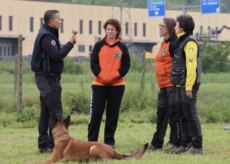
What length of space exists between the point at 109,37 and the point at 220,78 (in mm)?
7278

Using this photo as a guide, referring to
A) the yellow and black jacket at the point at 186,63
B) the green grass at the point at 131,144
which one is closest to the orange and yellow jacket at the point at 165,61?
the yellow and black jacket at the point at 186,63

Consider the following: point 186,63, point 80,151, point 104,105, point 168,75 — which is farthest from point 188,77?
point 80,151

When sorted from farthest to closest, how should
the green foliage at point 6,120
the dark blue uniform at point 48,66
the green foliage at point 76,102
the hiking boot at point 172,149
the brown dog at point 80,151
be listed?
the green foliage at point 76,102
the green foliage at point 6,120
the hiking boot at point 172,149
the dark blue uniform at point 48,66
the brown dog at point 80,151

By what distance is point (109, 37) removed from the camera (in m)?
8.45

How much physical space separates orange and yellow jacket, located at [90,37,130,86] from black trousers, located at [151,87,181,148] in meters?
0.79

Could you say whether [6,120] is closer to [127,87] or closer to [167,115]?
[127,87]

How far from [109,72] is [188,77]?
4.46 ft

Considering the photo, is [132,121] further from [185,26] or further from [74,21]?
[74,21]

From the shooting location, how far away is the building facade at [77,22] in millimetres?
58656

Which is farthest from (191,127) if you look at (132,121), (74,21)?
(74,21)

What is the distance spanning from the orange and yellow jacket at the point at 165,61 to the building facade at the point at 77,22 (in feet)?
142

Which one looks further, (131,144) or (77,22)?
(77,22)

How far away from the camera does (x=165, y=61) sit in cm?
841

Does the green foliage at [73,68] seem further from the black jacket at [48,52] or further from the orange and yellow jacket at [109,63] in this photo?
the black jacket at [48,52]
